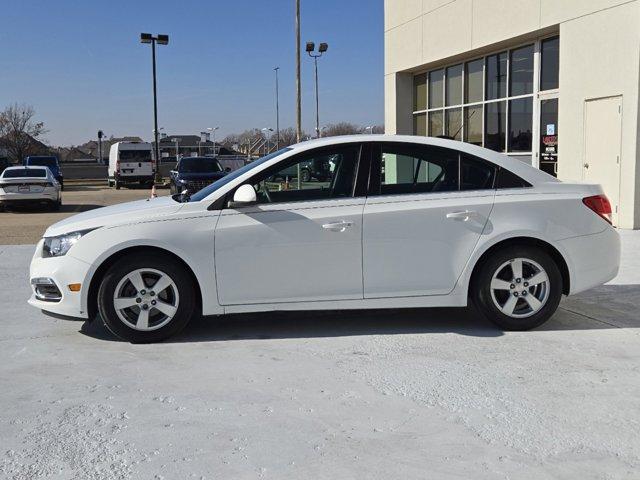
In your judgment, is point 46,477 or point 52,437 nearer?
point 46,477

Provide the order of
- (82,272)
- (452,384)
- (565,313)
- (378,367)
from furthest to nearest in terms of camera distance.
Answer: (565,313) → (82,272) → (378,367) → (452,384)

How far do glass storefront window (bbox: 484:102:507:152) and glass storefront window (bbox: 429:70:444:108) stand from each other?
2539mm

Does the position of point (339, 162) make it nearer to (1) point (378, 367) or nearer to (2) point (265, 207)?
(2) point (265, 207)

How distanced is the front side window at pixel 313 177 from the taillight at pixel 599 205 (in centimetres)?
192

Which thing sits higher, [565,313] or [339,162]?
[339,162]

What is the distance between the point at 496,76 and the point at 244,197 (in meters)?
12.0

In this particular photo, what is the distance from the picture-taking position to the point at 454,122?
59.9ft

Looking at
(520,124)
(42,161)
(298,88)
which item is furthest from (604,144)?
(42,161)

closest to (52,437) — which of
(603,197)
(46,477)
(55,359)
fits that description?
(46,477)

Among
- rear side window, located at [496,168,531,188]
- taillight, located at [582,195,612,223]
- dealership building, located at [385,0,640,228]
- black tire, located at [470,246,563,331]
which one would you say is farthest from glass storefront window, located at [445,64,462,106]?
black tire, located at [470,246,563,331]

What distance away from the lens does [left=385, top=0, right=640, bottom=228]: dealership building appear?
1171 centimetres

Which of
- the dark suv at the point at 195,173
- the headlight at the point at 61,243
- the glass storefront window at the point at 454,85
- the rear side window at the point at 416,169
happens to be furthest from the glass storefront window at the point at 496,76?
the headlight at the point at 61,243

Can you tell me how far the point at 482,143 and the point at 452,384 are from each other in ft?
43.0

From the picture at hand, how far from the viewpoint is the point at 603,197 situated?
5.93 m
